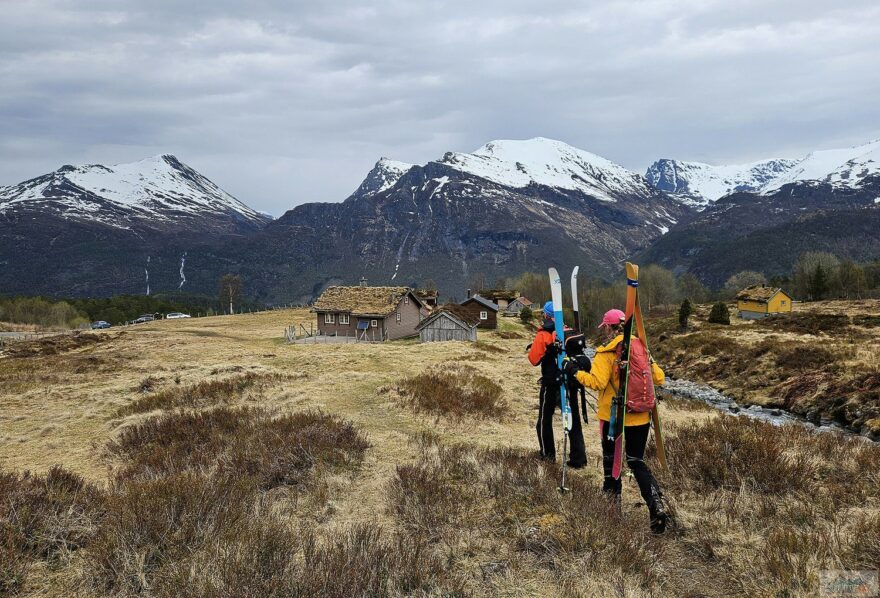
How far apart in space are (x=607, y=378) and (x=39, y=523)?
6.95m

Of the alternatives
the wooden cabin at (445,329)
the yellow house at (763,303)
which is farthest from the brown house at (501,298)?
the wooden cabin at (445,329)

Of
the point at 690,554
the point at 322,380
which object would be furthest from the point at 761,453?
the point at 322,380

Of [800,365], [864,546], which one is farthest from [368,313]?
[864,546]

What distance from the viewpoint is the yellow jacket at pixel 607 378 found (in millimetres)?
6129

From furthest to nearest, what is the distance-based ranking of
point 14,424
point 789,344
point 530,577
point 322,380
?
point 789,344 < point 322,380 < point 14,424 < point 530,577

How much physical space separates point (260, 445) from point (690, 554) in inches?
289

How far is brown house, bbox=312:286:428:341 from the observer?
47.9m

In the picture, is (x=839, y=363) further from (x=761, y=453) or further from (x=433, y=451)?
(x=433, y=451)

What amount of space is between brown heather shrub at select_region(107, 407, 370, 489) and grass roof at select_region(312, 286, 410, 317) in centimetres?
3502

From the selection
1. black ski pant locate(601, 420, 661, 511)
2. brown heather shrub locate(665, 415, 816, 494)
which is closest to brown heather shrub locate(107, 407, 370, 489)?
black ski pant locate(601, 420, 661, 511)

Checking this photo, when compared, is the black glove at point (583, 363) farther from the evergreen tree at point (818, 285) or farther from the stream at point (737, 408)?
the evergreen tree at point (818, 285)

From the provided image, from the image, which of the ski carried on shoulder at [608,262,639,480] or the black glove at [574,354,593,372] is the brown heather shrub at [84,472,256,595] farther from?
the black glove at [574,354,593,372]

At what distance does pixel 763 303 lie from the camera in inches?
2482

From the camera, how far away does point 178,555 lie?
4914 mm
